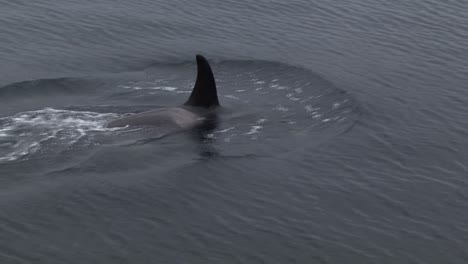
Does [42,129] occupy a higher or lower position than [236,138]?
higher

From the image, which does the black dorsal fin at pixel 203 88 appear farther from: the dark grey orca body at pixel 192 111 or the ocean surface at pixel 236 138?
the ocean surface at pixel 236 138

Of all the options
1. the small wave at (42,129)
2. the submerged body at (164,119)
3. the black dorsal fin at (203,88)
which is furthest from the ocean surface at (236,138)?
the black dorsal fin at (203,88)

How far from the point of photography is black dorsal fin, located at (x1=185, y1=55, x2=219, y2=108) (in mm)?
36625


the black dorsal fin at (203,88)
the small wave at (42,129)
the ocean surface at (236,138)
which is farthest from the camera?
the black dorsal fin at (203,88)

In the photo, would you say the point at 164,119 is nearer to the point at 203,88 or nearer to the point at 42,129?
the point at 203,88

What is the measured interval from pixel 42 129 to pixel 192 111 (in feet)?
19.1

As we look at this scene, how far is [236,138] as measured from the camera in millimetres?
34969

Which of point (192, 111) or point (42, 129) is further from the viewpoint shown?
point (192, 111)

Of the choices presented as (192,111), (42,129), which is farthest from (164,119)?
(42,129)

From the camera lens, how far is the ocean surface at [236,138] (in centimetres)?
2792

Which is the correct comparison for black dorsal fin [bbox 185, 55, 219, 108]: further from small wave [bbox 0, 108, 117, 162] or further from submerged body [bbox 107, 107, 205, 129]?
small wave [bbox 0, 108, 117, 162]

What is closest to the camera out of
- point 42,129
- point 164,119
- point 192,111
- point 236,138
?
point 42,129

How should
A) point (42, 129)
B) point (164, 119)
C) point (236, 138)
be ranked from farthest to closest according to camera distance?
point (164, 119) < point (236, 138) < point (42, 129)

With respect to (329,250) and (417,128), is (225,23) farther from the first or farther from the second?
(329,250)
